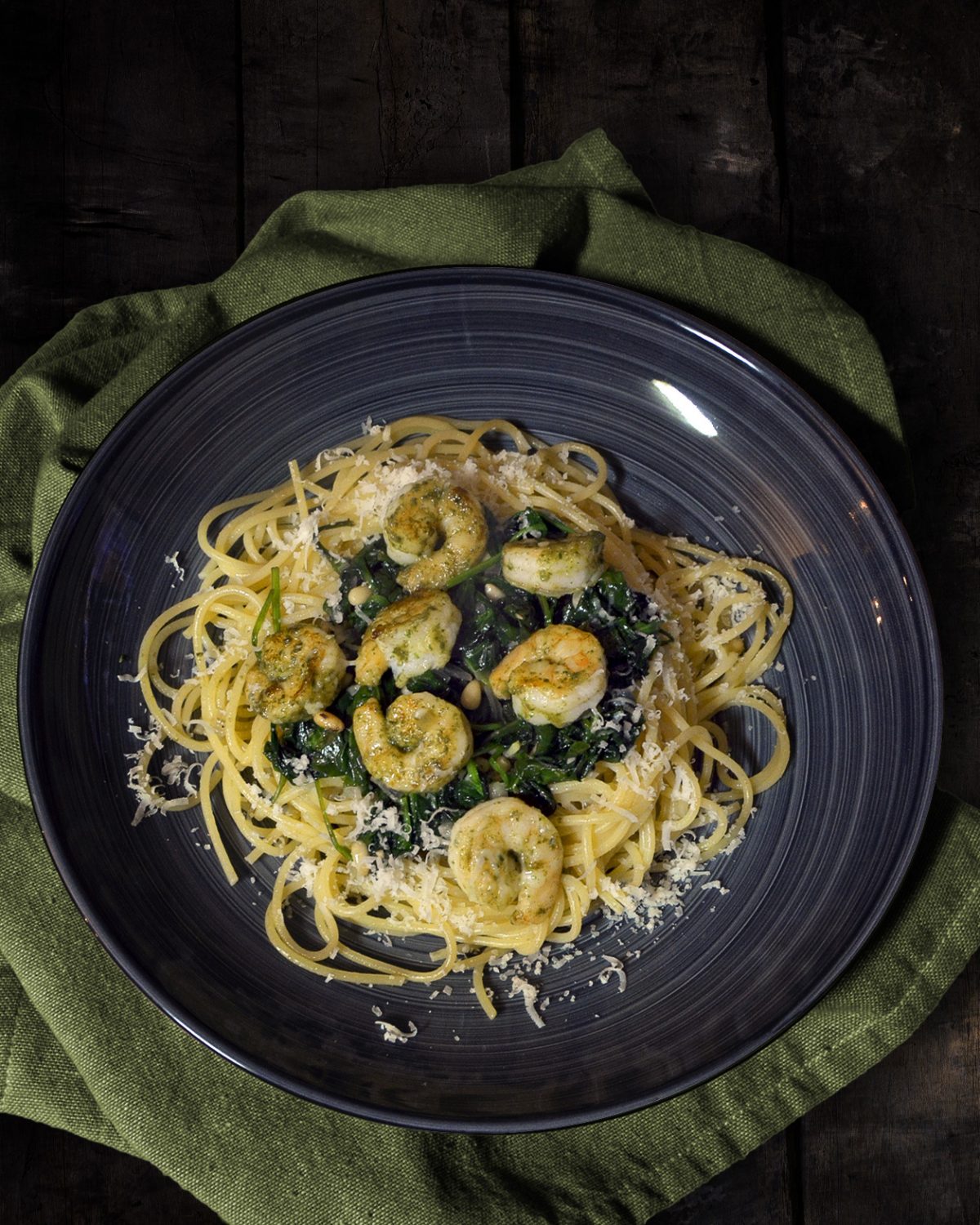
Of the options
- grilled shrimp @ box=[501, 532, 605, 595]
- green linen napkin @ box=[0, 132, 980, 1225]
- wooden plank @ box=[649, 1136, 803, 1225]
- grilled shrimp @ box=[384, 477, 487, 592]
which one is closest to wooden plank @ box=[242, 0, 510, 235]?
green linen napkin @ box=[0, 132, 980, 1225]

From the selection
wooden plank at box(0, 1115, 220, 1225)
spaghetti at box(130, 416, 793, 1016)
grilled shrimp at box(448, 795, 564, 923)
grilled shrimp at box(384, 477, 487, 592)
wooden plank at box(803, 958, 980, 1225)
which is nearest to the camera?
grilled shrimp at box(448, 795, 564, 923)

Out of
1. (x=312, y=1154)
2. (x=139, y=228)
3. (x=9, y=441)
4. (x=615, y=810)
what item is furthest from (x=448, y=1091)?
(x=139, y=228)

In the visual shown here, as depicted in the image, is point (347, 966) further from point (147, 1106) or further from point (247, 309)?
point (247, 309)

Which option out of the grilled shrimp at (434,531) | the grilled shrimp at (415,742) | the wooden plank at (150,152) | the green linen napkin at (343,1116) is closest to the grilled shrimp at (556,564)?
the grilled shrimp at (434,531)

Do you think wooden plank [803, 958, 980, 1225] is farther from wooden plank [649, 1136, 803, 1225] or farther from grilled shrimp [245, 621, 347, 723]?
grilled shrimp [245, 621, 347, 723]

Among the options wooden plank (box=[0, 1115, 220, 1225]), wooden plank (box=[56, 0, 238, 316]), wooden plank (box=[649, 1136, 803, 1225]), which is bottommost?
wooden plank (box=[0, 1115, 220, 1225])

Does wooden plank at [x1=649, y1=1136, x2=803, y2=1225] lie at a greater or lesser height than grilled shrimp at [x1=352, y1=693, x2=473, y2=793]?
lesser
